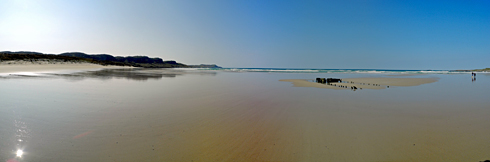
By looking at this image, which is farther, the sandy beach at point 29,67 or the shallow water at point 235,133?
the sandy beach at point 29,67

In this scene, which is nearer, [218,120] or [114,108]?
[218,120]

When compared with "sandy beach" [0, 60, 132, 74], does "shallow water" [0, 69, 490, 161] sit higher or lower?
lower

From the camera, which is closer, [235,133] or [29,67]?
[235,133]

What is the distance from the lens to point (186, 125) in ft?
14.8

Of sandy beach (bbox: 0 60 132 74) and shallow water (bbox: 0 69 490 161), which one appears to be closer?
shallow water (bbox: 0 69 490 161)

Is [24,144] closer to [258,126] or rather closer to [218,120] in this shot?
[218,120]

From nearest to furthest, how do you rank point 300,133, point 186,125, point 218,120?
point 300,133
point 186,125
point 218,120

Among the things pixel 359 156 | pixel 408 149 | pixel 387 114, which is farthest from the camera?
pixel 387 114

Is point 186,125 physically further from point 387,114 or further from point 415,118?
point 415,118

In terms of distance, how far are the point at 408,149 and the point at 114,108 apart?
7223 millimetres

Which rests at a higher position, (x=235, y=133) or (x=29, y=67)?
(x=29, y=67)

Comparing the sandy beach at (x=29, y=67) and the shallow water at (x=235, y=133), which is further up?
the sandy beach at (x=29, y=67)

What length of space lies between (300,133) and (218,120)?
2016 millimetres

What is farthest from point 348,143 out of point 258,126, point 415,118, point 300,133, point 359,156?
point 415,118
